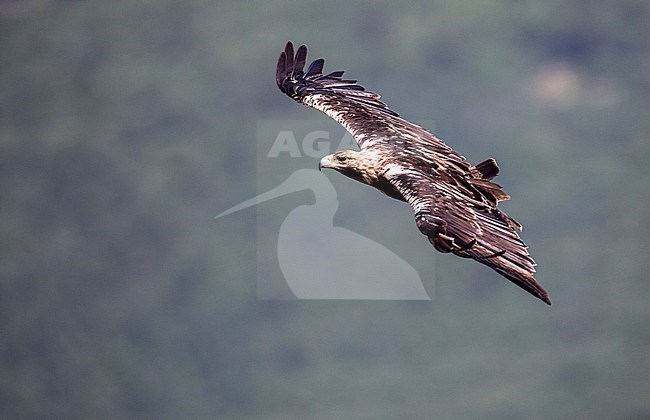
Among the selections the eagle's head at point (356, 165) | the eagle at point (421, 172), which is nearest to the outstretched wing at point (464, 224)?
the eagle at point (421, 172)

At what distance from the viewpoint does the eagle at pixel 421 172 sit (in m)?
14.5

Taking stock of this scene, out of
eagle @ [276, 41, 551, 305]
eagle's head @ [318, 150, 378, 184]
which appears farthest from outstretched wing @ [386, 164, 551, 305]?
eagle's head @ [318, 150, 378, 184]

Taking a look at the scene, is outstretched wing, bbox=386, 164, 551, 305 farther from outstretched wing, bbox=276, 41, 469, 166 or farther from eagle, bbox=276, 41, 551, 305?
outstretched wing, bbox=276, 41, 469, 166

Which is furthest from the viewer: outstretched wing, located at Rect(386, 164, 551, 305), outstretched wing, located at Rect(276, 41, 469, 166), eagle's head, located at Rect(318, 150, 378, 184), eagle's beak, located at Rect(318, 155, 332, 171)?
eagle's beak, located at Rect(318, 155, 332, 171)

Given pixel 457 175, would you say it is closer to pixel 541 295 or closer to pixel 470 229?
pixel 470 229

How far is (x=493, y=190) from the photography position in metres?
17.4

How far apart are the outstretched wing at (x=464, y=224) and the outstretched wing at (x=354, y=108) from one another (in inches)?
48.9

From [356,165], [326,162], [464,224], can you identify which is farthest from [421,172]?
[326,162]

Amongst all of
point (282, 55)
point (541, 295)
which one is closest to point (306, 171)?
point (282, 55)

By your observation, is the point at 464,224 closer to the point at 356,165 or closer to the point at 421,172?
the point at 421,172

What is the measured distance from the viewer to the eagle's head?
1810cm

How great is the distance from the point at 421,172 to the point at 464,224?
2.16 metres

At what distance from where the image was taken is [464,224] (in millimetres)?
15281

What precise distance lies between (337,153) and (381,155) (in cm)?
96
